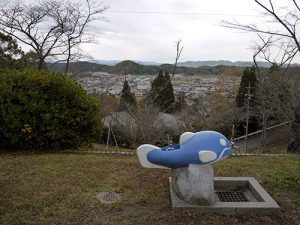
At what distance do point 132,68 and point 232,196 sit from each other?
16.5 meters

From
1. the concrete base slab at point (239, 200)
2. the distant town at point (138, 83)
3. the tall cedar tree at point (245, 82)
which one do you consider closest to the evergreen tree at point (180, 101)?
the distant town at point (138, 83)

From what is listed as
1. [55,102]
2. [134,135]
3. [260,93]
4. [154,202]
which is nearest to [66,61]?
[134,135]

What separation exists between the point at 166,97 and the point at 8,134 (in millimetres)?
17298

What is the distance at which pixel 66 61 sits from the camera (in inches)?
591

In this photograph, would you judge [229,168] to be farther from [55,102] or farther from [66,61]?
[66,61]

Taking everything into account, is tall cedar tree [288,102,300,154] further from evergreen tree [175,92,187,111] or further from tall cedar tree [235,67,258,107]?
evergreen tree [175,92,187,111]

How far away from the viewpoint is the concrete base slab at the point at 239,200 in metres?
3.88

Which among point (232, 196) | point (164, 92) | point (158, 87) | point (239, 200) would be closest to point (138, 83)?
point (158, 87)

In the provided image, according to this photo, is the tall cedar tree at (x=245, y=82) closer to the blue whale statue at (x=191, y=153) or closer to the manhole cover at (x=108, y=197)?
the manhole cover at (x=108, y=197)

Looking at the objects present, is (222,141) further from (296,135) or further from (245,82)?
(245,82)

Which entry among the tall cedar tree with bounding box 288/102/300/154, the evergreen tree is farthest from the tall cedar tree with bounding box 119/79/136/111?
the tall cedar tree with bounding box 288/102/300/154

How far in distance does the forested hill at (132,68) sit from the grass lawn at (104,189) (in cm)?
1016

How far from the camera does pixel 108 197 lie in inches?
175

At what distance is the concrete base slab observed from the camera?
3.88 metres
